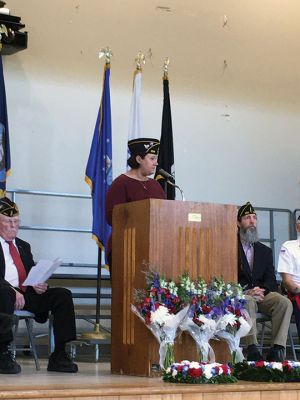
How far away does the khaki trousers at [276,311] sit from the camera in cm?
535

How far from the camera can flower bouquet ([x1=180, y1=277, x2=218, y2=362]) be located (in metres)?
3.94

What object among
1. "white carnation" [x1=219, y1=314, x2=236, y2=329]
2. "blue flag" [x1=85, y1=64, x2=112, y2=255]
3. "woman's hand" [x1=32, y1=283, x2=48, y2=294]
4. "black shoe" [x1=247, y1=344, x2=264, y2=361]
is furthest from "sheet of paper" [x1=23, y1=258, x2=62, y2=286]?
"blue flag" [x1=85, y1=64, x2=112, y2=255]

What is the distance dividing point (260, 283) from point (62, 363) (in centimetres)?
182

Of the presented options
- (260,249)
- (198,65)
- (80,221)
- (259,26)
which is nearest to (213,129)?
(198,65)

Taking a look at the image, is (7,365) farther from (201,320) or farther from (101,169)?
(101,169)

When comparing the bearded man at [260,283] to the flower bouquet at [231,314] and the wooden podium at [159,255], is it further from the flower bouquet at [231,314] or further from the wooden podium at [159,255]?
the wooden podium at [159,255]

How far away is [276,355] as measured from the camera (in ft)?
17.2

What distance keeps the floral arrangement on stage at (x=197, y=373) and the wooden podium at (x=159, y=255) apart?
26 cm

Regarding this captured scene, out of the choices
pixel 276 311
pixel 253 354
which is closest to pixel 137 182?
pixel 253 354

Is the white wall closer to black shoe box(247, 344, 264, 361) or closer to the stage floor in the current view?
black shoe box(247, 344, 264, 361)

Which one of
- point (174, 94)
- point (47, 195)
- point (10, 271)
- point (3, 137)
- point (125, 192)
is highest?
point (174, 94)

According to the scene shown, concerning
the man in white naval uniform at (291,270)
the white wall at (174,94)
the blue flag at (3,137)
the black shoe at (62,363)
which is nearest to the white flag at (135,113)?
the white wall at (174,94)


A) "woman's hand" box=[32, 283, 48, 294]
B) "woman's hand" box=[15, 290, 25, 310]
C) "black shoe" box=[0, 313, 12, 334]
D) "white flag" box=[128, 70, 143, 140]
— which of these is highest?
"white flag" box=[128, 70, 143, 140]

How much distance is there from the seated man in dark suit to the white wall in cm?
186
